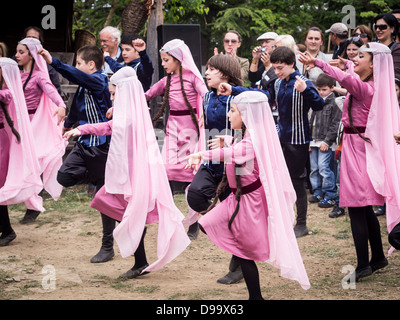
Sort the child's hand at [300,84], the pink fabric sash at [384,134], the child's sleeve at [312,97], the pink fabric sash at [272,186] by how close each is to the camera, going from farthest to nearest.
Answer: the child's sleeve at [312,97]
the child's hand at [300,84]
the pink fabric sash at [384,134]
the pink fabric sash at [272,186]

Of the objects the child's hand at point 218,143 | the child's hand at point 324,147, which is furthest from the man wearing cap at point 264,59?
the child's hand at point 218,143

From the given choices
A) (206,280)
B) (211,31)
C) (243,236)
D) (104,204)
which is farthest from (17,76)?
(211,31)

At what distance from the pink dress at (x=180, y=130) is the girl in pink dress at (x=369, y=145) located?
180cm

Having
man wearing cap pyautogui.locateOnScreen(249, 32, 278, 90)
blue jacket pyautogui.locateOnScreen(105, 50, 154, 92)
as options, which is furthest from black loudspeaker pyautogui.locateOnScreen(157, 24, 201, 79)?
blue jacket pyautogui.locateOnScreen(105, 50, 154, 92)

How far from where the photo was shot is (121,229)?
17.0 ft

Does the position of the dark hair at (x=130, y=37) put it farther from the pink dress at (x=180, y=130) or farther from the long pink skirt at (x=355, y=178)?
the long pink skirt at (x=355, y=178)

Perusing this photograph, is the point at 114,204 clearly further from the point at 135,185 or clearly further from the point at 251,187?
the point at 251,187

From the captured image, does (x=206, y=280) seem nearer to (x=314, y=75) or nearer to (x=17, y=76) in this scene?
(x=17, y=76)

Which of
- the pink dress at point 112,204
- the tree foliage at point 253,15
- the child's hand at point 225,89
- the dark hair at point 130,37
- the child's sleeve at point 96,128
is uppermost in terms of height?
the tree foliage at point 253,15

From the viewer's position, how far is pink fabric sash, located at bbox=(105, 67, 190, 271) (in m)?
5.22

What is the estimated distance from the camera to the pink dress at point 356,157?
5.15 m

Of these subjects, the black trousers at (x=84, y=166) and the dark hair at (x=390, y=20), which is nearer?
the black trousers at (x=84, y=166)

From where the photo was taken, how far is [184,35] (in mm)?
9852

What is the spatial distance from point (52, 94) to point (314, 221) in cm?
345
